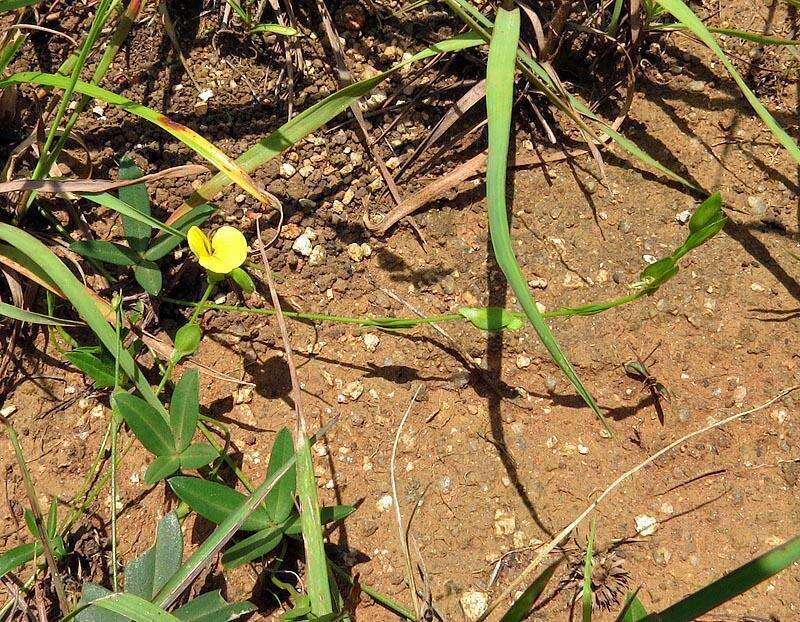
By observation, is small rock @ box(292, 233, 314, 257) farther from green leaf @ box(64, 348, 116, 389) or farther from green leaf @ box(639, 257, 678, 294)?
green leaf @ box(639, 257, 678, 294)

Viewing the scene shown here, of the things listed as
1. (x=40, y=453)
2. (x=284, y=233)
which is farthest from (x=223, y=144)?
(x=40, y=453)

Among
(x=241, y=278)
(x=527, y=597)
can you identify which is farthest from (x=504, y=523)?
(x=241, y=278)

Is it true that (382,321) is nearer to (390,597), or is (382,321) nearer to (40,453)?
(390,597)

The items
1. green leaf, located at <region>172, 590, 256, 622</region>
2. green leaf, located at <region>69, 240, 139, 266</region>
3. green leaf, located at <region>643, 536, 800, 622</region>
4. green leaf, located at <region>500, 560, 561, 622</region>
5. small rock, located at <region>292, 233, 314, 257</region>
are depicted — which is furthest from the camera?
small rock, located at <region>292, 233, 314, 257</region>

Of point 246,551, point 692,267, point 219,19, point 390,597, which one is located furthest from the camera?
point 219,19

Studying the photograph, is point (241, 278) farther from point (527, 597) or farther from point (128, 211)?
point (527, 597)

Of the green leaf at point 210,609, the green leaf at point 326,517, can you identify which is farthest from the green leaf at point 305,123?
the green leaf at point 210,609

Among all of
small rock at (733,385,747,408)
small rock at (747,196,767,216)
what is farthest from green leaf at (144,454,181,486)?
small rock at (747,196,767,216)
